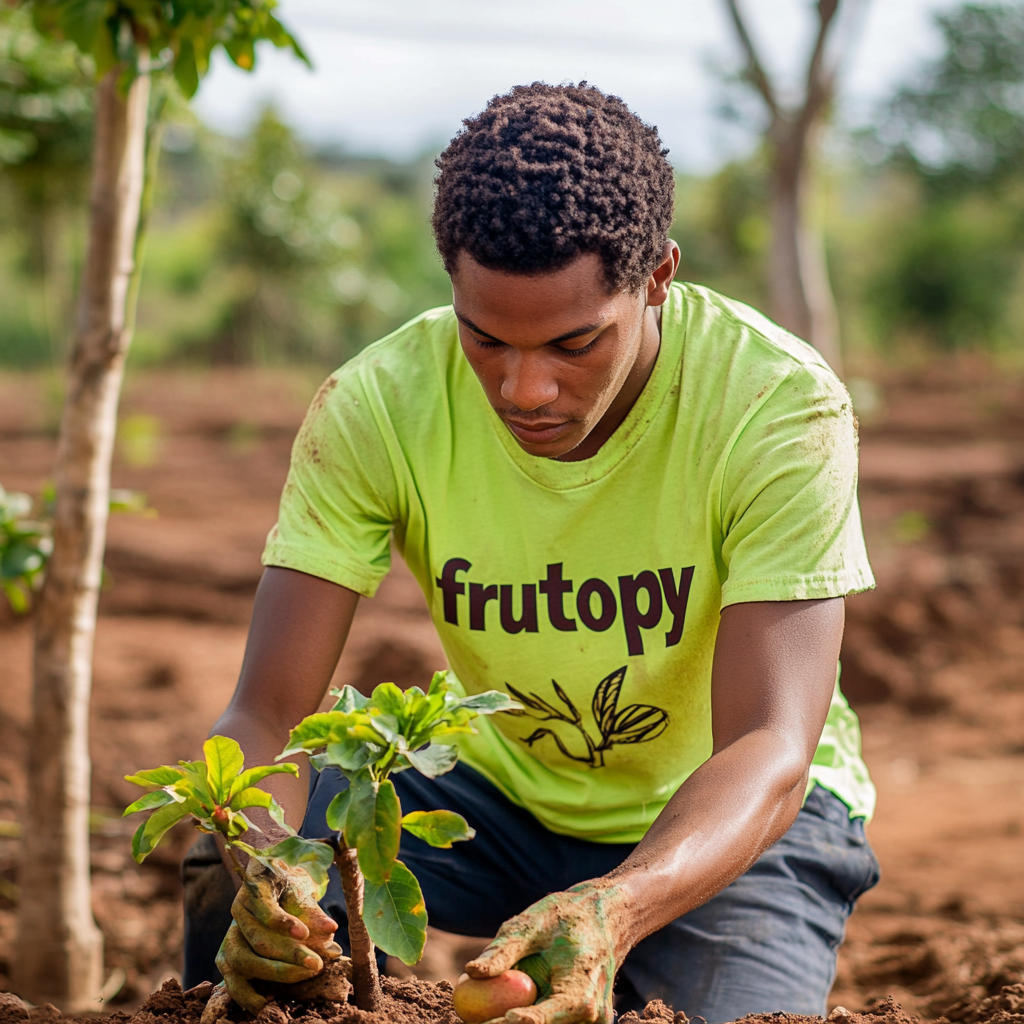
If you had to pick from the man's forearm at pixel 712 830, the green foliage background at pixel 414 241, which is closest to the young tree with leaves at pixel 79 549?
the man's forearm at pixel 712 830

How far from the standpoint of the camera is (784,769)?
155 centimetres

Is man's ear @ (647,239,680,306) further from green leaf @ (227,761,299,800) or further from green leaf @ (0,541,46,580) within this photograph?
green leaf @ (0,541,46,580)

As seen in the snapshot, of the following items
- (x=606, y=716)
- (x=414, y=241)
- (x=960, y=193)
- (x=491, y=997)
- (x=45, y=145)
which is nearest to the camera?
(x=491, y=997)

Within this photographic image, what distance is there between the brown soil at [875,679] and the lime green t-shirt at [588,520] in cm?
56

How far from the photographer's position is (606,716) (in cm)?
198

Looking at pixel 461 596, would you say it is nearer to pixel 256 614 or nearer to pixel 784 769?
pixel 256 614

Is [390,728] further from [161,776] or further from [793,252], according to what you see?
[793,252]

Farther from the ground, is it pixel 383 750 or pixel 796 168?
pixel 796 168

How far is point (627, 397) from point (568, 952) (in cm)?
92

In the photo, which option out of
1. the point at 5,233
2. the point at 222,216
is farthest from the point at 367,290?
the point at 5,233

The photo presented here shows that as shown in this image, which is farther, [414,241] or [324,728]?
[414,241]

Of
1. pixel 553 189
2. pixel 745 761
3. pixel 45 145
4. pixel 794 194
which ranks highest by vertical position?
pixel 45 145

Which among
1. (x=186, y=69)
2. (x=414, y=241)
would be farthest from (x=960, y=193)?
(x=186, y=69)

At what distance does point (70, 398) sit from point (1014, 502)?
7942 mm
